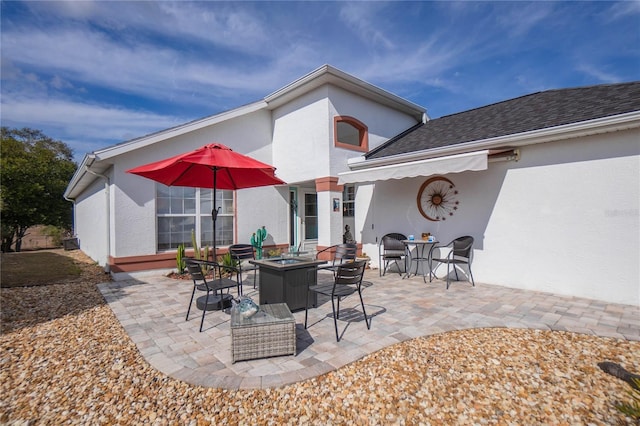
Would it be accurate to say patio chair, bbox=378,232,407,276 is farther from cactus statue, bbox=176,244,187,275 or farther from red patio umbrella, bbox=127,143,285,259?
cactus statue, bbox=176,244,187,275

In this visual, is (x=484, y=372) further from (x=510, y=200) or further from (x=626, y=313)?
(x=510, y=200)

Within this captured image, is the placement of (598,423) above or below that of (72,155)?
below

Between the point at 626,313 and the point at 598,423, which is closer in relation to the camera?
the point at 598,423

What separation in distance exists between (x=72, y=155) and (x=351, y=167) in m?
44.7

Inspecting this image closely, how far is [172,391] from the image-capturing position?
151 inches

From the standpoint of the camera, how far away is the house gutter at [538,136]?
7.00 m

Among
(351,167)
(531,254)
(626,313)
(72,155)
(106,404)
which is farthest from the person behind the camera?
(72,155)

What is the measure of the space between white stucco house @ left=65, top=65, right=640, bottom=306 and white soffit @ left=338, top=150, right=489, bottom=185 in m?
0.04

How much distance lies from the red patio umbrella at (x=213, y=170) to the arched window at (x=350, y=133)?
18.3ft

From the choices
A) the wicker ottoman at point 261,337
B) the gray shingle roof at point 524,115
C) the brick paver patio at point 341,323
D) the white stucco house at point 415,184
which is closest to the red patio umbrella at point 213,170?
the brick paver patio at point 341,323

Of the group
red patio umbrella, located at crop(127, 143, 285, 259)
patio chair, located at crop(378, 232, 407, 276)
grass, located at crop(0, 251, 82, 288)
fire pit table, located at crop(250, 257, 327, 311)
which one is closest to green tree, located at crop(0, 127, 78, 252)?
grass, located at crop(0, 251, 82, 288)

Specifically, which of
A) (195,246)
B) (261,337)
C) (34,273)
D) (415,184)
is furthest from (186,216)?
(415,184)

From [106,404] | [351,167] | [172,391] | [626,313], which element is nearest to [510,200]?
[626,313]

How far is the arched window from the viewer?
13.1m
